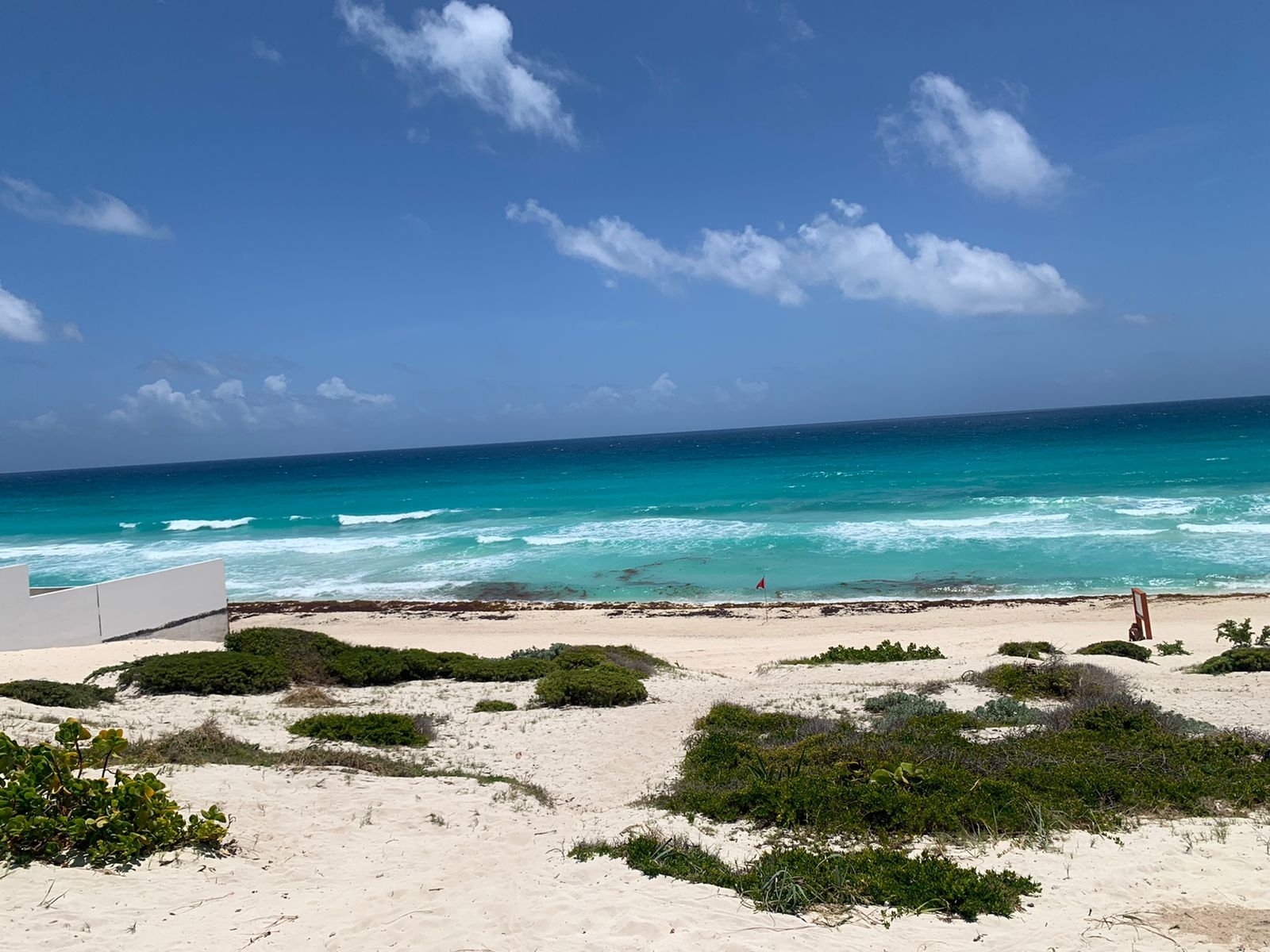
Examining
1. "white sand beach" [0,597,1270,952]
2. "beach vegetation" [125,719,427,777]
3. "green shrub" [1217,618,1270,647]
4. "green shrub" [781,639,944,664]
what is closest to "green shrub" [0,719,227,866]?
"white sand beach" [0,597,1270,952]

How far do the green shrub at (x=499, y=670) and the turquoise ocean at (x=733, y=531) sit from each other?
13464 mm

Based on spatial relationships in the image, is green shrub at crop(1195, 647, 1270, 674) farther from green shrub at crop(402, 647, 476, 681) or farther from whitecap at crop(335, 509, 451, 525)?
whitecap at crop(335, 509, 451, 525)

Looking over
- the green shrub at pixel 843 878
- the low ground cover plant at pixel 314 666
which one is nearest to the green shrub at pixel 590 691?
the low ground cover plant at pixel 314 666

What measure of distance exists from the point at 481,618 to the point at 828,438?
11602 centimetres

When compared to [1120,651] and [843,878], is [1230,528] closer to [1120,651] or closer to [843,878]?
[1120,651]

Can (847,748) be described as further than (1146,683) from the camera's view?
No

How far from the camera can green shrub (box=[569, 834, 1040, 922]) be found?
4.73 m

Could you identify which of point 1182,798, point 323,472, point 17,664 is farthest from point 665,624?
point 323,472

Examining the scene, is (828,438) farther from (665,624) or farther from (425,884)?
(425,884)

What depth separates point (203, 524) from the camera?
52969mm

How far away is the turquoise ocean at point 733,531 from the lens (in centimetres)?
2770

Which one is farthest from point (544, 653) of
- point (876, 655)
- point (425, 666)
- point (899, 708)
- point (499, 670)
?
point (899, 708)

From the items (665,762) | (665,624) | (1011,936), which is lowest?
(665,624)

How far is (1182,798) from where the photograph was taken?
6.29 m
